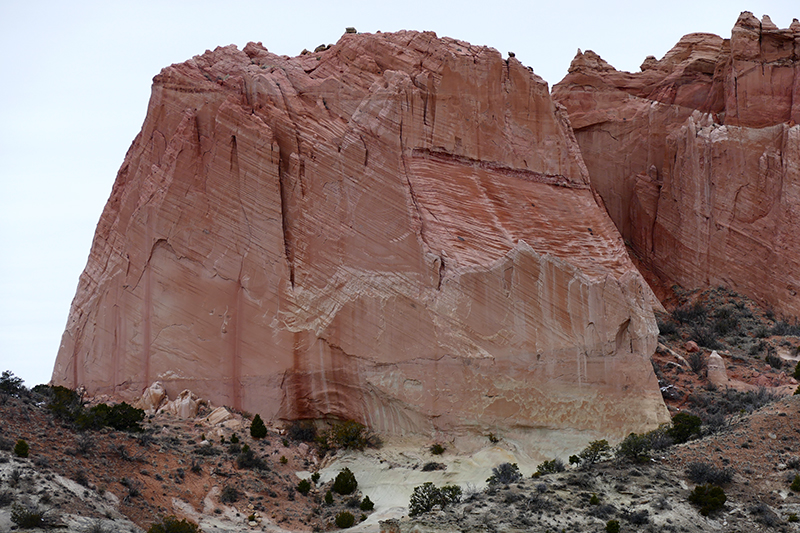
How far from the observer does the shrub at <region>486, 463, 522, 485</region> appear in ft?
116

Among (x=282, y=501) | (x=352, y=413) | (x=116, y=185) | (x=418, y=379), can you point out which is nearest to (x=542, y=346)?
(x=418, y=379)

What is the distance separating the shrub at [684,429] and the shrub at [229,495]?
17.6 metres

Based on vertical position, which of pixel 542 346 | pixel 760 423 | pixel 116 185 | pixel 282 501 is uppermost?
pixel 116 185

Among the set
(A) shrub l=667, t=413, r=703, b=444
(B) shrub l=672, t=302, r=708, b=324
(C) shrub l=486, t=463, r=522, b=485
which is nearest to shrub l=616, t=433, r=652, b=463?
(A) shrub l=667, t=413, r=703, b=444

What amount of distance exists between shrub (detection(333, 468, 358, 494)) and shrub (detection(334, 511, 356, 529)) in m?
2.98

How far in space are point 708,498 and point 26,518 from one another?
2208cm

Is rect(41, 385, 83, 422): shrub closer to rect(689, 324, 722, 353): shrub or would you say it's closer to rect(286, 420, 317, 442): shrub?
rect(286, 420, 317, 442): shrub

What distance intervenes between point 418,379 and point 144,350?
1338cm

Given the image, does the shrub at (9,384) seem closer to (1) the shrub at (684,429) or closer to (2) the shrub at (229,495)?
(2) the shrub at (229,495)

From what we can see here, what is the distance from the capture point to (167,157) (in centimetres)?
4516

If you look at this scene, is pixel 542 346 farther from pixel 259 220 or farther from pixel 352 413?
pixel 259 220

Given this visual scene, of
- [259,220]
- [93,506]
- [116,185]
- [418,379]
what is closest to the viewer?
[93,506]

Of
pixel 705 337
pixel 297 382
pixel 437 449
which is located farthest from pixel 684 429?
pixel 297 382

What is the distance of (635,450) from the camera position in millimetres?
35469
